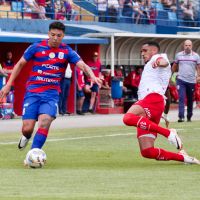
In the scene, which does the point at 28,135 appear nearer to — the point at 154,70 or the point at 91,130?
the point at 154,70

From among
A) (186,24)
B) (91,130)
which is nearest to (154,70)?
(91,130)

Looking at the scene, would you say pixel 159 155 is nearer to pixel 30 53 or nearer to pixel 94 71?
pixel 30 53

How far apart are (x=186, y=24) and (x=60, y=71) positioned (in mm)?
27987

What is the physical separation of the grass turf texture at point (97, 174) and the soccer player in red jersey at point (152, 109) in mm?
183

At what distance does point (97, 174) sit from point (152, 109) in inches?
76.7

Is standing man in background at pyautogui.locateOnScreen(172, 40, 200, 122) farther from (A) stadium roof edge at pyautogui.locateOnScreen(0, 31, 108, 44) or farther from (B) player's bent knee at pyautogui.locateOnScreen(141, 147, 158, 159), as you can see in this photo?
(B) player's bent knee at pyautogui.locateOnScreen(141, 147, 158, 159)

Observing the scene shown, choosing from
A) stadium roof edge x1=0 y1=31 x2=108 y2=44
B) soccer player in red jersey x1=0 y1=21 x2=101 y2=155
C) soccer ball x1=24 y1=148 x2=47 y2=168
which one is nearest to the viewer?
soccer ball x1=24 y1=148 x2=47 y2=168

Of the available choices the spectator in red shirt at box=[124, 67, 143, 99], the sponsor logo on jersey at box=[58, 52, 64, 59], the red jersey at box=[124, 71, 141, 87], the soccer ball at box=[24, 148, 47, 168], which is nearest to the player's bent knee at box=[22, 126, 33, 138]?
the soccer ball at box=[24, 148, 47, 168]

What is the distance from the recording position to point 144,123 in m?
13.7

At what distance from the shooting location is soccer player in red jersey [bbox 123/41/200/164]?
1370cm

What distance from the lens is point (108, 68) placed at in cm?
3350

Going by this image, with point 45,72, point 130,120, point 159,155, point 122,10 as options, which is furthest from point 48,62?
point 122,10

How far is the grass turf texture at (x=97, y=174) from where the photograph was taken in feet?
34.5

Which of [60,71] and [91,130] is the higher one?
[60,71]
